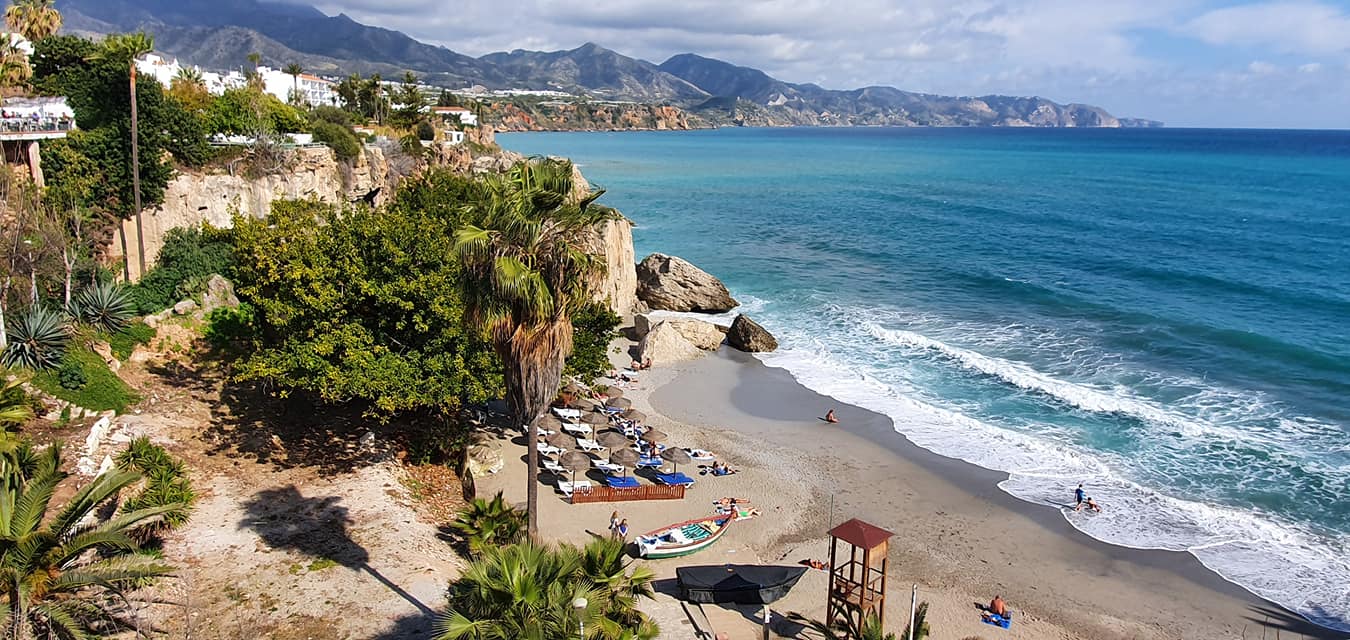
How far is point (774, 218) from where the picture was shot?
75000mm

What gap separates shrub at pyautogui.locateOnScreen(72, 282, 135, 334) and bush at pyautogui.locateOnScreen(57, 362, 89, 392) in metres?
3.42

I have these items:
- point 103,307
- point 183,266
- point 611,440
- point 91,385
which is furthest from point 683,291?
point 91,385

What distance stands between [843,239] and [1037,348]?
28459mm

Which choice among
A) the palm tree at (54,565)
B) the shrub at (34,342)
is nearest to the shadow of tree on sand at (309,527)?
the palm tree at (54,565)

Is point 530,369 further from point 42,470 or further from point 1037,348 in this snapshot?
point 1037,348

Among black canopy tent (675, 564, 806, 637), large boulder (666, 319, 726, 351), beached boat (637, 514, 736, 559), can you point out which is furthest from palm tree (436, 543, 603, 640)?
large boulder (666, 319, 726, 351)

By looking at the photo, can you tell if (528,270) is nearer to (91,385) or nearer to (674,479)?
(674,479)

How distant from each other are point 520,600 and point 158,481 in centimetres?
1060

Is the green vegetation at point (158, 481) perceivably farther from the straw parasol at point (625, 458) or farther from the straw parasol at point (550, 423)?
the straw parasol at point (550, 423)

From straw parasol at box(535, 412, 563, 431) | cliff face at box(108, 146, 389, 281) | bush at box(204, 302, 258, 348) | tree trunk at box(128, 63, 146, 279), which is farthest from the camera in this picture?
cliff face at box(108, 146, 389, 281)

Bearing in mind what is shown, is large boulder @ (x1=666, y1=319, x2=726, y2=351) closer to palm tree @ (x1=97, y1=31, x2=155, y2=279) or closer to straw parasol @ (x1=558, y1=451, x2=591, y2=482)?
straw parasol @ (x1=558, y1=451, x2=591, y2=482)

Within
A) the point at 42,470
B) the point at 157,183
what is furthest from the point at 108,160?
the point at 42,470

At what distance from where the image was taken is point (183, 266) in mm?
27484

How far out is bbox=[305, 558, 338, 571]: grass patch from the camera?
15180mm
